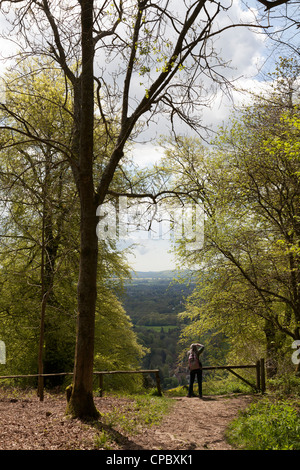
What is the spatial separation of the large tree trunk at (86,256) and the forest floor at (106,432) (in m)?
0.52

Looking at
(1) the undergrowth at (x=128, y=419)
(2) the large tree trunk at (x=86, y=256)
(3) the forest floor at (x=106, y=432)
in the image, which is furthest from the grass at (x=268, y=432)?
(2) the large tree trunk at (x=86, y=256)

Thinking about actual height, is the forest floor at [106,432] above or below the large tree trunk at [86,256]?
below

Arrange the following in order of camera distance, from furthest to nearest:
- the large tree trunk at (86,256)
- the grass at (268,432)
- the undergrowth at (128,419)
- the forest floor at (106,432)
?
the large tree trunk at (86,256) → the undergrowth at (128,419) → the forest floor at (106,432) → the grass at (268,432)

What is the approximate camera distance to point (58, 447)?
5.36m

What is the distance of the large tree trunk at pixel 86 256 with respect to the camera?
709cm

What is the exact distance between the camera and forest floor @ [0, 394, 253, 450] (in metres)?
5.58

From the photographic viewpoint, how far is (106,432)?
6.16m

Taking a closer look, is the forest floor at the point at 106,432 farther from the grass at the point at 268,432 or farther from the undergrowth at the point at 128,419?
the grass at the point at 268,432

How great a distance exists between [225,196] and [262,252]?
261 centimetres

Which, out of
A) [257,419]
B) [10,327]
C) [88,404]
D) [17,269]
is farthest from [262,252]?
[10,327]

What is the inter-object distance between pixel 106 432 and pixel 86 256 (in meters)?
3.22

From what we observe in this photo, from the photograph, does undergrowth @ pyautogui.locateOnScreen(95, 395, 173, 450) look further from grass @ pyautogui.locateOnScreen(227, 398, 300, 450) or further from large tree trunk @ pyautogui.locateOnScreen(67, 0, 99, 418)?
grass @ pyautogui.locateOnScreen(227, 398, 300, 450)

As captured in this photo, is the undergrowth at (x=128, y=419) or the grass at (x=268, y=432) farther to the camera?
the undergrowth at (x=128, y=419)
